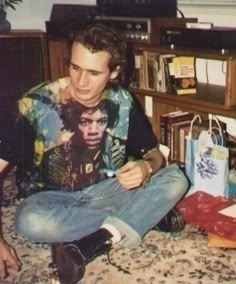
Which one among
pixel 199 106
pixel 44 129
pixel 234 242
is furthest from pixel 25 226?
pixel 199 106

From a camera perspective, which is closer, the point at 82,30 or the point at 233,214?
the point at 82,30

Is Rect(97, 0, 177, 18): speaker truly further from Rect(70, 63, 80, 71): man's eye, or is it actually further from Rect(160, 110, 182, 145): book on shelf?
Rect(70, 63, 80, 71): man's eye

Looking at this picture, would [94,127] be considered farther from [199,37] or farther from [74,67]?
[199,37]

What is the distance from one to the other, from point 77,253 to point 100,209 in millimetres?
250

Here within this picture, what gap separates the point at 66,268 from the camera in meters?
1.46

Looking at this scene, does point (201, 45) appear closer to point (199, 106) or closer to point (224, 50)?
point (224, 50)

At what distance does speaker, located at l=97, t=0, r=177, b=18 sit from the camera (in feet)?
7.63

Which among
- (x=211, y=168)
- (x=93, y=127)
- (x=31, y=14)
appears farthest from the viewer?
(x=31, y=14)

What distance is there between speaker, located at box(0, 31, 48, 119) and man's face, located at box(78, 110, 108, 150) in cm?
104

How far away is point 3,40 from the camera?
262 cm

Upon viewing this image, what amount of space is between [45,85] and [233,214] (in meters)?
0.82

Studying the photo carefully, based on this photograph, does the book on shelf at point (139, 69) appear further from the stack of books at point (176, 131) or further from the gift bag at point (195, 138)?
the gift bag at point (195, 138)

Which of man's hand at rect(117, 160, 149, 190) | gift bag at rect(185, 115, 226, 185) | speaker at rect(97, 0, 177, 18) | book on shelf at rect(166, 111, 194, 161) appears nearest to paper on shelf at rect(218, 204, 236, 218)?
gift bag at rect(185, 115, 226, 185)

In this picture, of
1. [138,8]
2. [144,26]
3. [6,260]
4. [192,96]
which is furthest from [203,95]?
[6,260]
